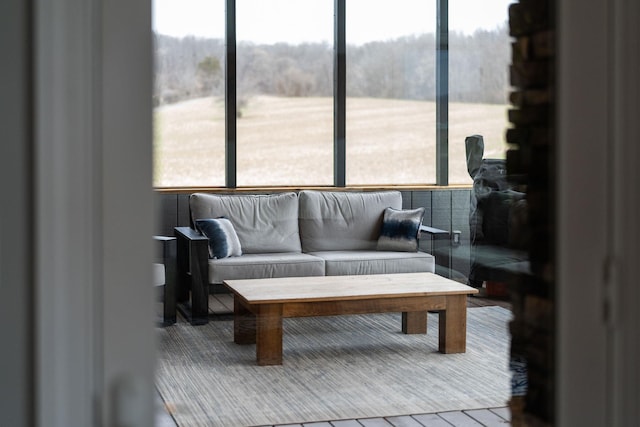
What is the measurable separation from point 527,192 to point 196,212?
68cm

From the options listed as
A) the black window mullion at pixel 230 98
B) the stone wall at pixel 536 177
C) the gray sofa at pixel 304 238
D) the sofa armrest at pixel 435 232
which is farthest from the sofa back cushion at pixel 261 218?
the stone wall at pixel 536 177

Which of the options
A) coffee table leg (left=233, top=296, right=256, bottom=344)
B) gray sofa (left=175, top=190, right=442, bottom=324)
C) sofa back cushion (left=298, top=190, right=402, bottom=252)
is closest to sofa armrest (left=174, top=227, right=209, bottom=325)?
gray sofa (left=175, top=190, right=442, bottom=324)

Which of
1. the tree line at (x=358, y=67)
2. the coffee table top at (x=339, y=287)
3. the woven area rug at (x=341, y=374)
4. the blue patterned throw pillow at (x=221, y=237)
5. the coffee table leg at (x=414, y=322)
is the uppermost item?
the tree line at (x=358, y=67)

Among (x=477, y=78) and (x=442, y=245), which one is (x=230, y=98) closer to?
(x=477, y=78)

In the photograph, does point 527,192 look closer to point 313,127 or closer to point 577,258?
point 577,258

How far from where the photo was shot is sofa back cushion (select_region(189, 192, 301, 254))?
6.07 ft

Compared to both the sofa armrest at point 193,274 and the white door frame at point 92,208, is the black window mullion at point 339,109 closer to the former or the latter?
the sofa armrest at point 193,274

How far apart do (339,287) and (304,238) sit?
0.68 ft

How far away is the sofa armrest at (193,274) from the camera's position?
1.58 metres

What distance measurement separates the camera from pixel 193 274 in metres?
1.80

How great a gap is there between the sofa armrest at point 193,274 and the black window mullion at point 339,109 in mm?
407

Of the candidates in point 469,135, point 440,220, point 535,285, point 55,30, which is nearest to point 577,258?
point 535,285

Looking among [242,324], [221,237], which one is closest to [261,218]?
[221,237]

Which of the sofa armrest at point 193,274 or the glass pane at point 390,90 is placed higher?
the glass pane at point 390,90
